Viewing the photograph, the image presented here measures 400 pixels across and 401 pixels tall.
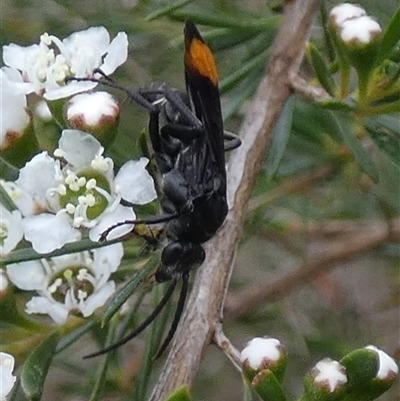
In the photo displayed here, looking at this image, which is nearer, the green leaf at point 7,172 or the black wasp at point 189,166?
the black wasp at point 189,166

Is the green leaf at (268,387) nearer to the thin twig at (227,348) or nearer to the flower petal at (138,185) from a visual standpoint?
the thin twig at (227,348)

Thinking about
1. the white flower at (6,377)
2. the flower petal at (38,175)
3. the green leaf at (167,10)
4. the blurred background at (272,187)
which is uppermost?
the green leaf at (167,10)

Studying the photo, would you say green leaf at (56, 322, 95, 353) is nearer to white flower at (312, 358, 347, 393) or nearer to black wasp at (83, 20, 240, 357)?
black wasp at (83, 20, 240, 357)

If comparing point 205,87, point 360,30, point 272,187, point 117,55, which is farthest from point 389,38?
point 272,187

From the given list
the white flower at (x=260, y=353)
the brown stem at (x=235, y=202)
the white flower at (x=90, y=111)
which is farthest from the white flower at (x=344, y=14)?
the white flower at (x=260, y=353)

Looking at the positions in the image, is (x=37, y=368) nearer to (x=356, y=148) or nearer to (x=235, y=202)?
(x=235, y=202)

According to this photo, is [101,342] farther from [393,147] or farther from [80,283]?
[393,147]

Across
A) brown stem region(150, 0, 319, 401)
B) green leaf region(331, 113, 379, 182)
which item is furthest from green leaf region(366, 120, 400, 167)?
brown stem region(150, 0, 319, 401)
